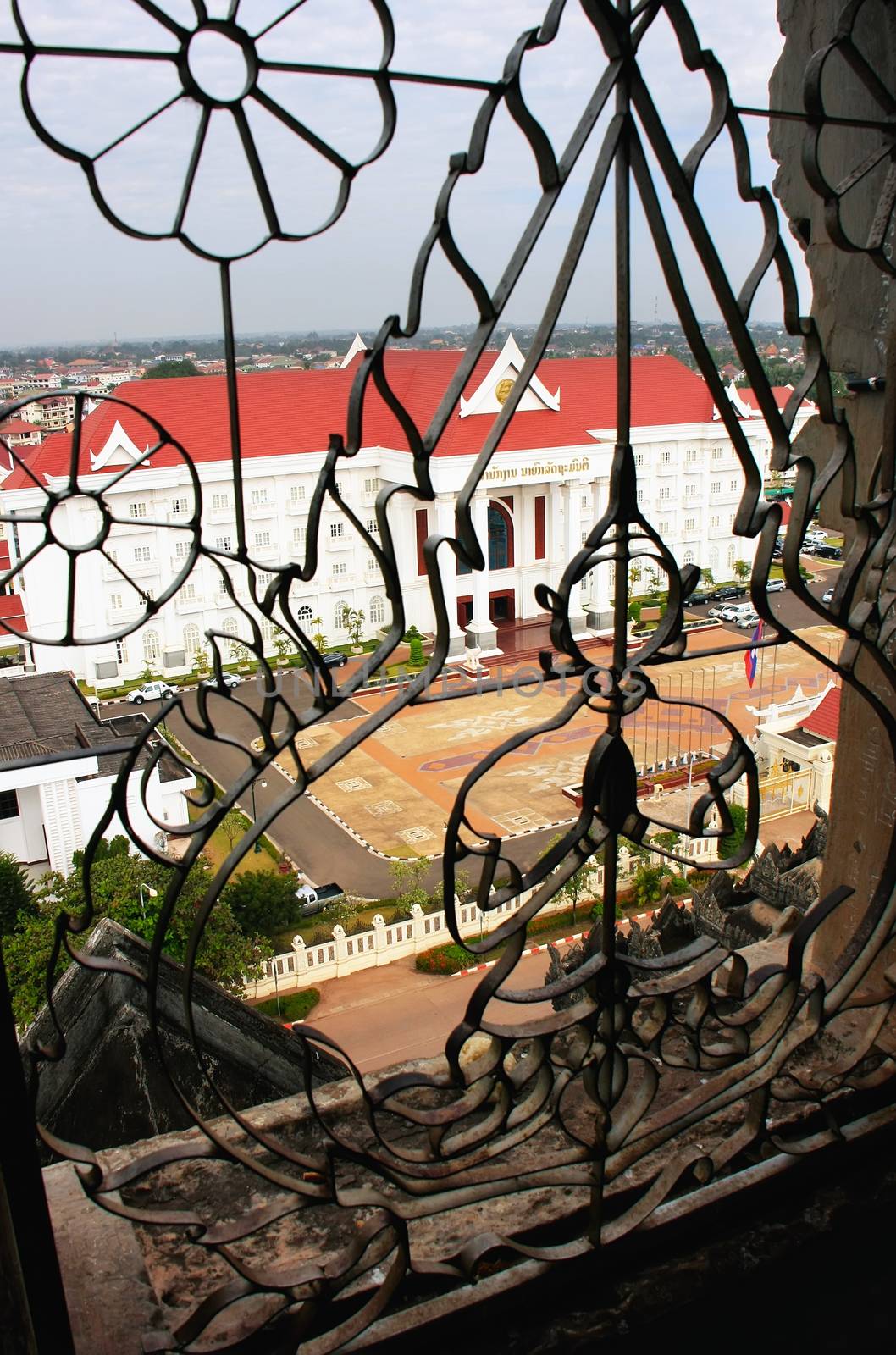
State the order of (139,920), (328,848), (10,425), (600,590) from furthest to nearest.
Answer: (600,590), (328,848), (139,920), (10,425)

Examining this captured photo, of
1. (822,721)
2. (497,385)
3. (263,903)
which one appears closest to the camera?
(263,903)

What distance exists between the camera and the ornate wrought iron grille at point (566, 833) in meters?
1.89

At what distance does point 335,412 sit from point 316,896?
12.9 meters

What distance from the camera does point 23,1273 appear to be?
1881mm

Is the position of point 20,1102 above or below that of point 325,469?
below

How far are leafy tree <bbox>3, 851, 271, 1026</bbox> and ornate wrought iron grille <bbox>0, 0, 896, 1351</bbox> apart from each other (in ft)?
26.2

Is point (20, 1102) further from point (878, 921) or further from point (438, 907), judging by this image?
point (438, 907)

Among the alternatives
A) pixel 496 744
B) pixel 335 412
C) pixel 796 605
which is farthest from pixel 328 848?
pixel 796 605

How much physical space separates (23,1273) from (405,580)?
81.1ft

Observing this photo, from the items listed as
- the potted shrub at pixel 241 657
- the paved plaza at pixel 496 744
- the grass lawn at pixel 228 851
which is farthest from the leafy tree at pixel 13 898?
the potted shrub at pixel 241 657

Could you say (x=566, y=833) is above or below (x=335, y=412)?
above

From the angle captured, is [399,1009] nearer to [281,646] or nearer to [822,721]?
[822,721]

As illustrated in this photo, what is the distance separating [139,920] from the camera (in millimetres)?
10867

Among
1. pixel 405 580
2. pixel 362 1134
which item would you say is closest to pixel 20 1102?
pixel 362 1134
